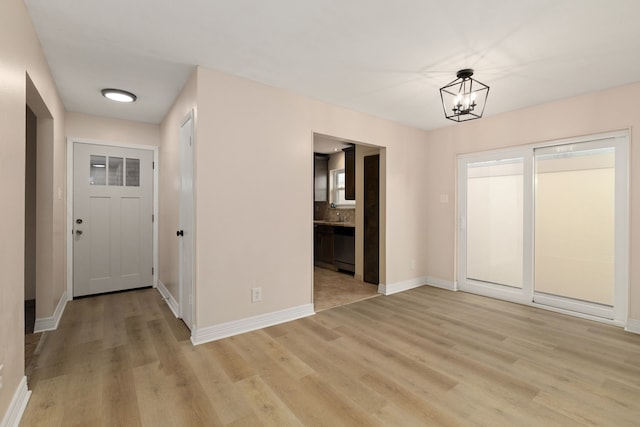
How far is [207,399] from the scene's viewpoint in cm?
189

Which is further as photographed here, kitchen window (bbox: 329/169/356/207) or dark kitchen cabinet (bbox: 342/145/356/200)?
kitchen window (bbox: 329/169/356/207)

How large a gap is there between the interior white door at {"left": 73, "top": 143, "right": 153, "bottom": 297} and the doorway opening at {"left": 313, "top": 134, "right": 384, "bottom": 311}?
2637mm

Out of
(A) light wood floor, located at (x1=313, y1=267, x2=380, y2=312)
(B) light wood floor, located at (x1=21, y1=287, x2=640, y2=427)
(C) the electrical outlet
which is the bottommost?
(B) light wood floor, located at (x1=21, y1=287, x2=640, y2=427)

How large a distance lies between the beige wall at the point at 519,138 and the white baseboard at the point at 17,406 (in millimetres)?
4639

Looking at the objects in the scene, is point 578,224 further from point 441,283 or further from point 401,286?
point 401,286

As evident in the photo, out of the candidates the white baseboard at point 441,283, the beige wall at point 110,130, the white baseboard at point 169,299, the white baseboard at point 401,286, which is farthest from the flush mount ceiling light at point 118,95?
the white baseboard at point 441,283

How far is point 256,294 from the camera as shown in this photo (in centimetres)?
301

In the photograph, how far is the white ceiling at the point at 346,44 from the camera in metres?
1.92

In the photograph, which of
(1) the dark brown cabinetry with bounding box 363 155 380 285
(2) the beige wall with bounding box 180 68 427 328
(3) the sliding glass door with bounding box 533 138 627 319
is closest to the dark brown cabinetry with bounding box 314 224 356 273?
(1) the dark brown cabinetry with bounding box 363 155 380 285

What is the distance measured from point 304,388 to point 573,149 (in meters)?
3.88

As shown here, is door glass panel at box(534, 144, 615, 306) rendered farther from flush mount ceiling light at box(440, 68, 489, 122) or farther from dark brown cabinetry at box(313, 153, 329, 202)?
dark brown cabinetry at box(313, 153, 329, 202)

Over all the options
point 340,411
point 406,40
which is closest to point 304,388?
point 340,411

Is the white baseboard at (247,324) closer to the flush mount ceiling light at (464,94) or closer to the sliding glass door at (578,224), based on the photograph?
the flush mount ceiling light at (464,94)

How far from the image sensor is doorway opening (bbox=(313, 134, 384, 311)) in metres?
4.44
